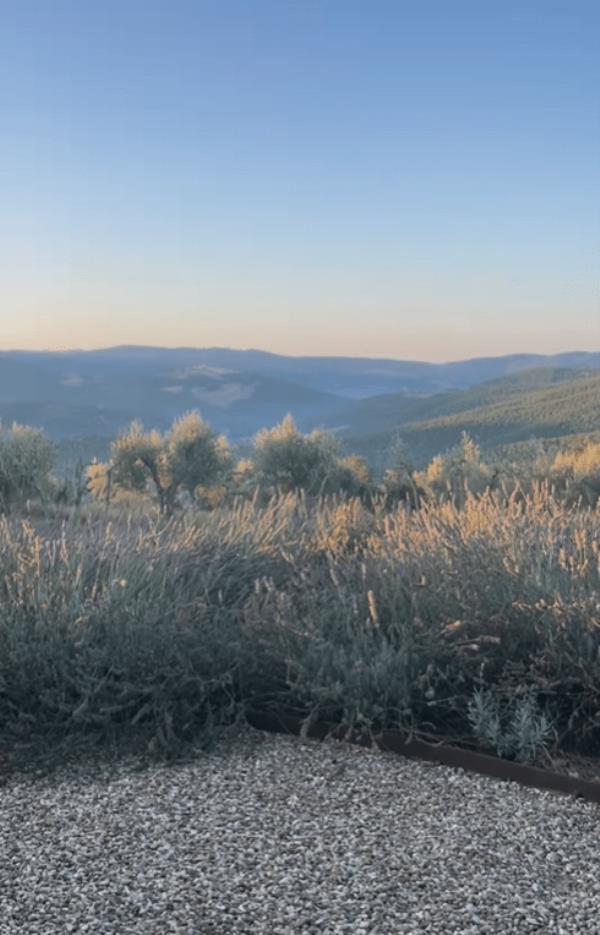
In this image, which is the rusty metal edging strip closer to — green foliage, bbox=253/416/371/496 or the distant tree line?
the distant tree line

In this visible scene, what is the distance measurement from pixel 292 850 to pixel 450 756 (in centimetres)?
147

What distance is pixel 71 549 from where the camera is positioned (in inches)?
308

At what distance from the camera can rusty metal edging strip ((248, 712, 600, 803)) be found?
5244 mm

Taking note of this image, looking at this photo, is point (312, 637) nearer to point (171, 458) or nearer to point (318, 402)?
point (171, 458)

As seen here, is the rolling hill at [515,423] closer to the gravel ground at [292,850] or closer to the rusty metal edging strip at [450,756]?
the rusty metal edging strip at [450,756]

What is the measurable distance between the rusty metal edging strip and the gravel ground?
3.5 inches

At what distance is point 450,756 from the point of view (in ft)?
18.6

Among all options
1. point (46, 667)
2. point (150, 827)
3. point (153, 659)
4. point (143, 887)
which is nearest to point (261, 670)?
point (153, 659)

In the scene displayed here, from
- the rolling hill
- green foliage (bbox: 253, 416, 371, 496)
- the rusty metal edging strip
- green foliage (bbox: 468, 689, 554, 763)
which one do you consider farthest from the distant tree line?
the rolling hill

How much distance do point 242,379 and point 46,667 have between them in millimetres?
146261

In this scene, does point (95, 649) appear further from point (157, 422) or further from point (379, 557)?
point (157, 422)

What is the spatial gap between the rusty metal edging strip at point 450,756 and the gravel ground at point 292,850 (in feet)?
0.29

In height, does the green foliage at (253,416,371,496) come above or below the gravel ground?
below

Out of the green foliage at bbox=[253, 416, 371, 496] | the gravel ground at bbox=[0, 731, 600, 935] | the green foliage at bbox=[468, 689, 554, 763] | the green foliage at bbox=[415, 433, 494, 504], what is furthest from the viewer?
the green foliage at bbox=[253, 416, 371, 496]
